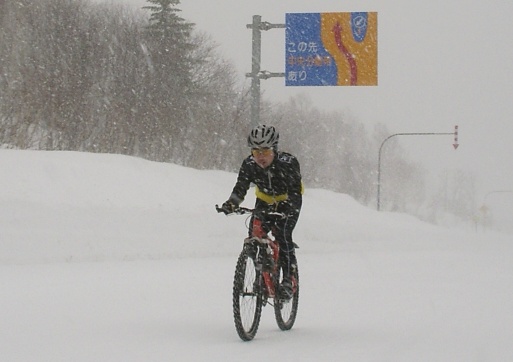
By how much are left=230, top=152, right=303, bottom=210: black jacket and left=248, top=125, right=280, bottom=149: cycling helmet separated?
260 millimetres

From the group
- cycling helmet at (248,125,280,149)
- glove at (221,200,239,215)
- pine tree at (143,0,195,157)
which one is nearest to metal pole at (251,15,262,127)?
cycling helmet at (248,125,280,149)

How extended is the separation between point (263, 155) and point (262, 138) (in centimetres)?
22

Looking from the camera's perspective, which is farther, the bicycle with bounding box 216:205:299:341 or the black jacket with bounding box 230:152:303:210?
the black jacket with bounding box 230:152:303:210

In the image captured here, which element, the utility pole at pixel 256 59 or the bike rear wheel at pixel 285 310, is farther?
the utility pole at pixel 256 59

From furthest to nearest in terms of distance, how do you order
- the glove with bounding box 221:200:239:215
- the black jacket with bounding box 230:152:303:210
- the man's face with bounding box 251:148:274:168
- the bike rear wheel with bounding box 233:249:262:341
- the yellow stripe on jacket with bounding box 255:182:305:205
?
the yellow stripe on jacket with bounding box 255:182:305:205, the black jacket with bounding box 230:152:303:210, the man's face with bounding box 251:148:274:168, the glove with bounding box 221:200:239:215, the bike rear wheel with bounding box 233:249:262:341

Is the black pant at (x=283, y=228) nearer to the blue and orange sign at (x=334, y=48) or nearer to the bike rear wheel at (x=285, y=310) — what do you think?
the bike rear wheel at (x=285, y=310)

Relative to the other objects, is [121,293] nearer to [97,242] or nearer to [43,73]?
[97,242]

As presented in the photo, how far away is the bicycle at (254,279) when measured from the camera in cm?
721

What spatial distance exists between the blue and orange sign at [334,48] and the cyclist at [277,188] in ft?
51.1

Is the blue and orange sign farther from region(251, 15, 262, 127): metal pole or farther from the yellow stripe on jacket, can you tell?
the yellow stripe on jacket

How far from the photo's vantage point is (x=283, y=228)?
7809mm

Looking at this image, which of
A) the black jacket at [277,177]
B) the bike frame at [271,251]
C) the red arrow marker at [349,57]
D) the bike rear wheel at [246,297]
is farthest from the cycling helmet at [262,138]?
the red arrow marker at [349,57]

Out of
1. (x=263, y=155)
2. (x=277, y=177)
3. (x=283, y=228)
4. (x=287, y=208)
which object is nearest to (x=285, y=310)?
(x=283, y=228)

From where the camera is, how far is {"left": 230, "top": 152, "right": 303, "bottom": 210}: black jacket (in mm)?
7734
